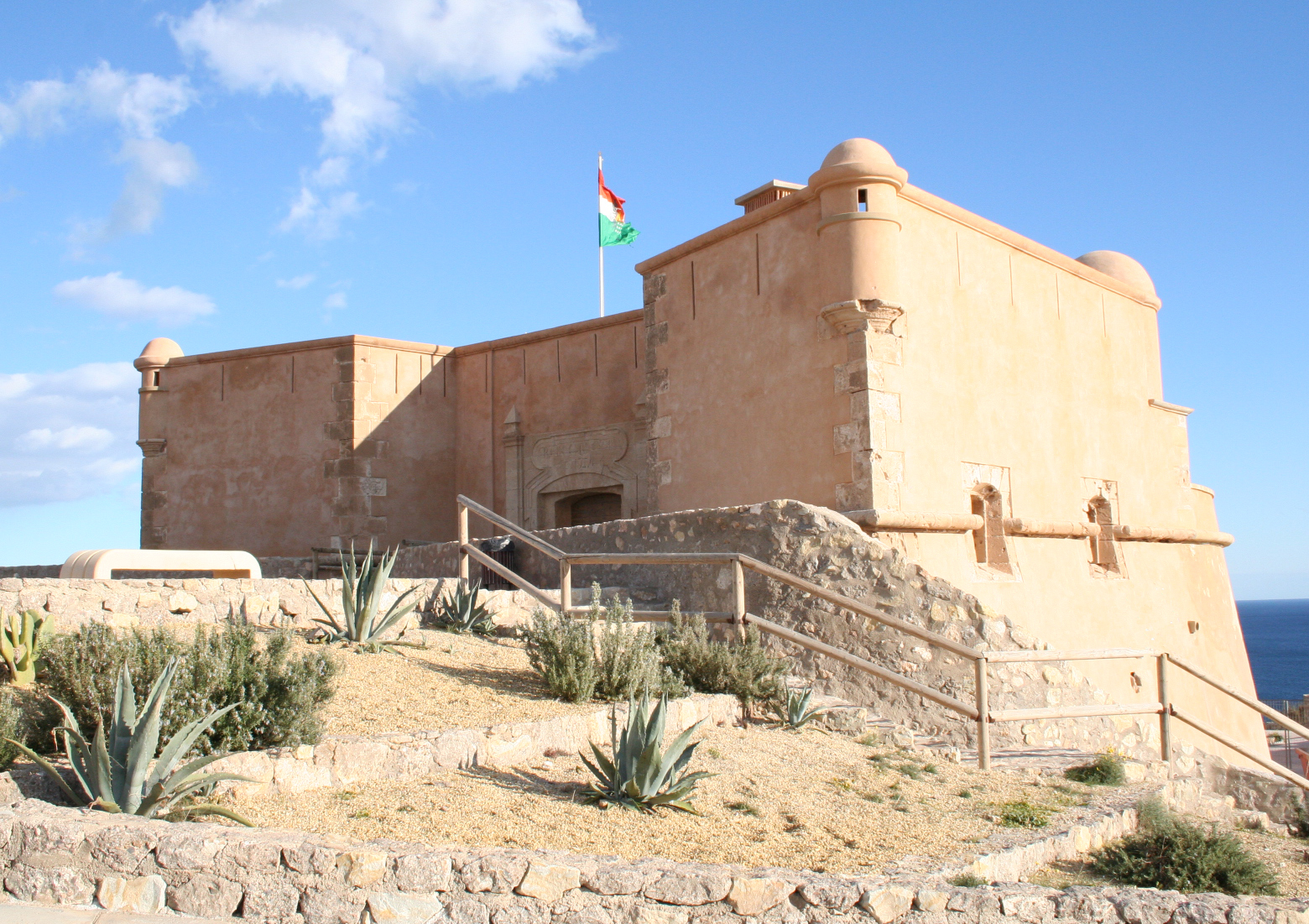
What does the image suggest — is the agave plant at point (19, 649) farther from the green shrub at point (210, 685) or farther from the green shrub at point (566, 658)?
the green shrub at point (566, 658)

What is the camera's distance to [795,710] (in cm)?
634

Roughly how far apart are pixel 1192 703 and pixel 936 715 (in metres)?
6.92

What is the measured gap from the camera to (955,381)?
10.4m

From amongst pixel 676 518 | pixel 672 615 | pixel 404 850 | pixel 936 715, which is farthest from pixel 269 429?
pixel 404 850

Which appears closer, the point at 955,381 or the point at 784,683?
the point at 784,683

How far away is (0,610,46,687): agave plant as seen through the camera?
17.4 feet

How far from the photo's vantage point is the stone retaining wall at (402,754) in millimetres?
4426

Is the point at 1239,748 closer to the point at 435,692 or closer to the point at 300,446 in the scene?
the point at 435,692

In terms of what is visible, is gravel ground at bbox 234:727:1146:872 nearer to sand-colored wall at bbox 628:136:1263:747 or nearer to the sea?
sand-colored wall at bbox 628:136:1263:747

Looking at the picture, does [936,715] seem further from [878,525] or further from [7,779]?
[7,779]

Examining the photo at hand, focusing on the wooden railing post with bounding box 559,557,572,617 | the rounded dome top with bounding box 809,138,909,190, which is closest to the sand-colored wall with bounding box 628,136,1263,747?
the rounded dome top with bounding box 809,138,909,190

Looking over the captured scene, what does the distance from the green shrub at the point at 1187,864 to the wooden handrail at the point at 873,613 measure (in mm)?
1332

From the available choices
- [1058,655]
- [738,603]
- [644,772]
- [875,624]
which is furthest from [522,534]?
[1058,655]

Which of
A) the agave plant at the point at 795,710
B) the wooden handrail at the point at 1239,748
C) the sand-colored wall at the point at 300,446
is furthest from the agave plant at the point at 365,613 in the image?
the sand-colored wall at the point at 300,446
